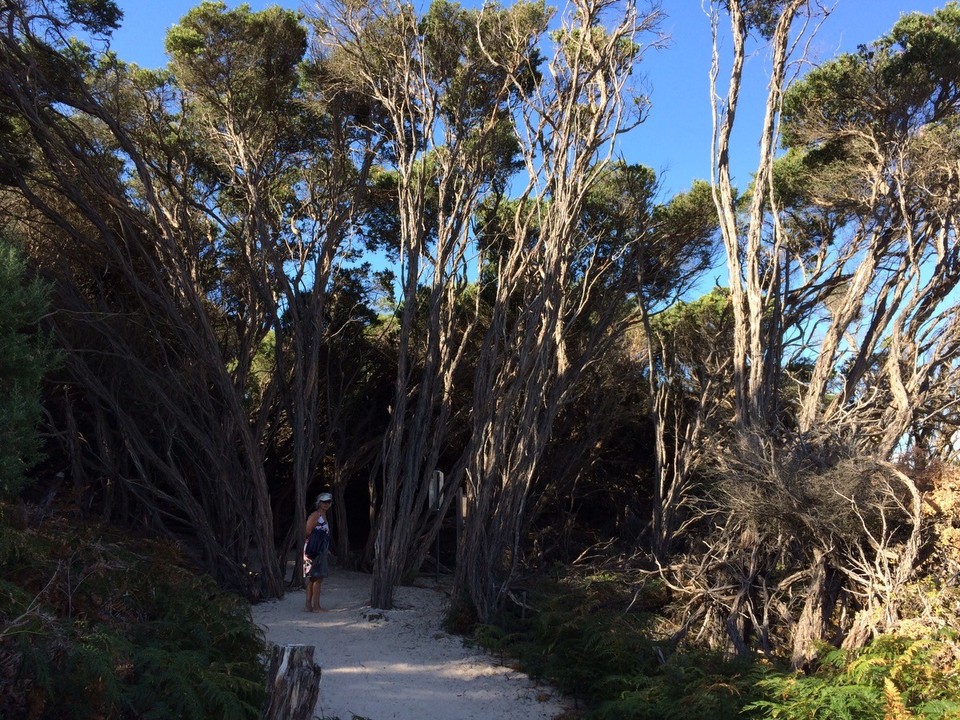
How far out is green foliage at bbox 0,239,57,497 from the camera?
4.74 metres

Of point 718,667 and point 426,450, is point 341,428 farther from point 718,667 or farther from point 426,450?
point 718,667

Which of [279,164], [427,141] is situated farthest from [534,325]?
[279,164]

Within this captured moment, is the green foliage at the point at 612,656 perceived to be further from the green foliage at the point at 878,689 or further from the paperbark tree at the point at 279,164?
the paperbark tree at the point at 279,164

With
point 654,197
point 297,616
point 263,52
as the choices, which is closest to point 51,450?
point 297,616

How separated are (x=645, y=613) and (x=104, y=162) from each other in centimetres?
690

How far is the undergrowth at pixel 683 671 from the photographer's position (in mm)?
4508

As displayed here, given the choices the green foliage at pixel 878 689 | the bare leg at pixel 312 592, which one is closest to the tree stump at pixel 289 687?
the green foliage at pixel 878 689

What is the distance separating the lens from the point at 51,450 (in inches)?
389

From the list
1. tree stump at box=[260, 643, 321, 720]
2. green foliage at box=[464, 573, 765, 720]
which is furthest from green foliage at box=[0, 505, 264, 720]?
green foliage at box=[464, 573, 765, 720]

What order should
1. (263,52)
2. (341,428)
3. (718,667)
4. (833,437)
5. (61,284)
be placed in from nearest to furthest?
(718,667) → (833,437) → (61,284) → (263,52) → (341,428)

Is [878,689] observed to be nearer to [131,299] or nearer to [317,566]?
[317,566]

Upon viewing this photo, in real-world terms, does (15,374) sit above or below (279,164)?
below

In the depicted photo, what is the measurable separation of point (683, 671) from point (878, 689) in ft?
3.97

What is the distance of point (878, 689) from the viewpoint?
15.0 feet
